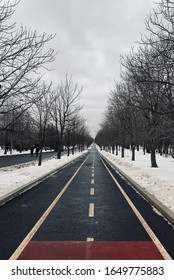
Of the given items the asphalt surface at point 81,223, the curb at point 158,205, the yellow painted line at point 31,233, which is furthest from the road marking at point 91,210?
the curb at point 158,205

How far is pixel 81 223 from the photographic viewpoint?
683 centimetres

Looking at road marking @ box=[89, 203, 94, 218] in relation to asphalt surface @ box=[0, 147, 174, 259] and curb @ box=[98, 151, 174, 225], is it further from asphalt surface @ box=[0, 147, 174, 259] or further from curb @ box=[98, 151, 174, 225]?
curb @ box=[98, 151, 174, 225]

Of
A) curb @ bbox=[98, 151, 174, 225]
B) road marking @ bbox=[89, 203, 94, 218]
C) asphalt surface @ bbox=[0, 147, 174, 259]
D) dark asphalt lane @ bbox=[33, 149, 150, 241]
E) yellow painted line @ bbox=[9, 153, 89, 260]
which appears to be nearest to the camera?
yellow painted line @ bbox=[9, 153, 89, 260]

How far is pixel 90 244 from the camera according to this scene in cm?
527

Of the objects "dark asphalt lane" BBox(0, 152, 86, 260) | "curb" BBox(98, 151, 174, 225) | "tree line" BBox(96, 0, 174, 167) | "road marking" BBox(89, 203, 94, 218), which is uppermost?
"tree line" BBox(96, 0, 174, 167)

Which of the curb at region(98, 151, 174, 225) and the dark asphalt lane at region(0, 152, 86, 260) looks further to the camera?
the curb at region(98, 151, 174, 225)

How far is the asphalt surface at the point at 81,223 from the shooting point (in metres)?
5.36

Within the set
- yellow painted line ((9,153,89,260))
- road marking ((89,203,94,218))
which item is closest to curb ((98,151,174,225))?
road marking ((89,203,94,218))

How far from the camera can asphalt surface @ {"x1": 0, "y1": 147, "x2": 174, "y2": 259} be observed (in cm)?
536

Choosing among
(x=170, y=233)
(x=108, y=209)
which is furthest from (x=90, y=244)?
(x=108, y=209)

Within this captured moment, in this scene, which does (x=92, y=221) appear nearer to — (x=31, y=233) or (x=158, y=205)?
(x=31, y=233)

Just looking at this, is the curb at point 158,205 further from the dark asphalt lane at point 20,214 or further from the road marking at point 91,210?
the dark asphalt lane at point 20,214

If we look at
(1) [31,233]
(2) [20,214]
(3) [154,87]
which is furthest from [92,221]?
(3) [154,87]

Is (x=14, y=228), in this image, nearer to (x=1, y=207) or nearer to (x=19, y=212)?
(x=19, y=212)
